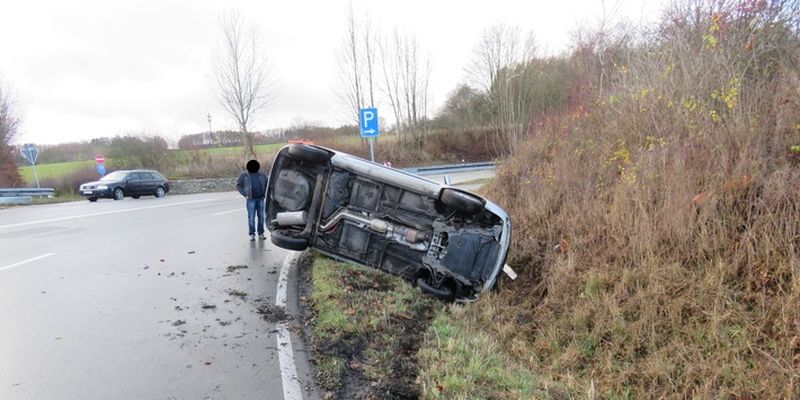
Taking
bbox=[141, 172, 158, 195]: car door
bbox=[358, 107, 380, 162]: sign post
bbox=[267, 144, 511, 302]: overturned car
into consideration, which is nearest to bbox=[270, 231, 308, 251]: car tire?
bbox=[267, 144, 511, 302]: overturned car

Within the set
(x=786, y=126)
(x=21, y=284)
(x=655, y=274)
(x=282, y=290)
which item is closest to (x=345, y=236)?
(x=282, y=290)

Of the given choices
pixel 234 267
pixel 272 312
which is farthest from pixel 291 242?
pixel 234 267

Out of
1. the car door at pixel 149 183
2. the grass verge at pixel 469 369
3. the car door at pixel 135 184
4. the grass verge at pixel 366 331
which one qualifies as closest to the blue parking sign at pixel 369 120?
the grass verge at pixel 366 331

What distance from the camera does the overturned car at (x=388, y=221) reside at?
4.55m

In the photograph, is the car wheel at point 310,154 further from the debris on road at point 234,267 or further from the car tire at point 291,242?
the debris on road at point 234,267

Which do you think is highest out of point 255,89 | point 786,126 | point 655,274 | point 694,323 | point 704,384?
point 255,89

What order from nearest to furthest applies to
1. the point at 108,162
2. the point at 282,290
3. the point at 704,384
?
the point at 704,384
the point at 282,290
the point at 108,162

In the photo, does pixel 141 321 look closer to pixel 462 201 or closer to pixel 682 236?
pixel 462 201

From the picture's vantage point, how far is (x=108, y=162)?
25.1m

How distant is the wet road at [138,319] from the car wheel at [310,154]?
1.72 m

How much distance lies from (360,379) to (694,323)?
260 cm

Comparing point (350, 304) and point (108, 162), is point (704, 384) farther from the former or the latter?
point (108, 162)

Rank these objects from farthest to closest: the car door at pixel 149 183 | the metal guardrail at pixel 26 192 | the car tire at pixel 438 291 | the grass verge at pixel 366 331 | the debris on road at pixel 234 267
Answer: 1. the car door at pixel 149 183
2. the metal guardrail at pixel 26 192
3. the debris on road at pixel 234 267
4. the car tire at pixel 438 291
5. the grass verge at pixel 366 331

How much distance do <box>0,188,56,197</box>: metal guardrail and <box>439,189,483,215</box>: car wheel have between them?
22.4 metres
